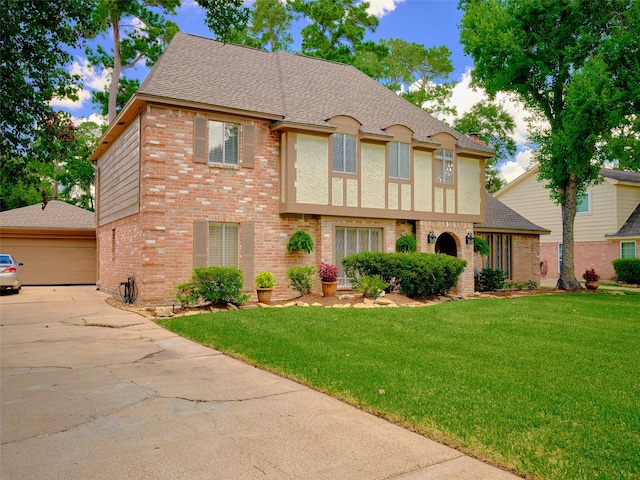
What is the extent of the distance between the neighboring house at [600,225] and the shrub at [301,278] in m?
17.7

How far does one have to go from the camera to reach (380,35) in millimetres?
34688

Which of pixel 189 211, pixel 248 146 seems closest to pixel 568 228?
pixel 248 146

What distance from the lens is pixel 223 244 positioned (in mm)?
14344

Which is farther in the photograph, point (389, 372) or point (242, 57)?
point (242, 57)

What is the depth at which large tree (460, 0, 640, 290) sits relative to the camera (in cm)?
1692

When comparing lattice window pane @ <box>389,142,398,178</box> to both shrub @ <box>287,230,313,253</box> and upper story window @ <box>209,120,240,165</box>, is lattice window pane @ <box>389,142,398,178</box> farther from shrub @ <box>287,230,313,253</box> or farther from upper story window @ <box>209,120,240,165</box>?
upper story window @ <box>209,120,240,165</box>

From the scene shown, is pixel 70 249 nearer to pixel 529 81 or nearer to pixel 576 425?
pixel 529 81

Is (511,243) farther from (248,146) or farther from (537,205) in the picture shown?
(248,146)

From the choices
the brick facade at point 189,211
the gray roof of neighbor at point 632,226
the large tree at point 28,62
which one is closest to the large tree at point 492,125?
the gray roof of neighbor at point 632,226

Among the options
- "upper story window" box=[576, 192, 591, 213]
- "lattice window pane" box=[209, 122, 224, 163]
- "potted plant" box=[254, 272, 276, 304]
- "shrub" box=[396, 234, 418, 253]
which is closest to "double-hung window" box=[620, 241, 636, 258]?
"upper story window" box=[576, 192, 591, 213]

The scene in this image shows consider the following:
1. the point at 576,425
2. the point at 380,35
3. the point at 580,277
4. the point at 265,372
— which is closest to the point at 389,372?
the point at 265,372

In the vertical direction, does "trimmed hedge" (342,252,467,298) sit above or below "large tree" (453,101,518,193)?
below

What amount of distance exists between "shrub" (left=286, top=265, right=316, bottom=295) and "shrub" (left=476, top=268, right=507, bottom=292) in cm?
822

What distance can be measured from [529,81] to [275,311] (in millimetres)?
15248
